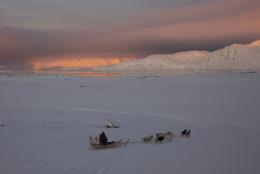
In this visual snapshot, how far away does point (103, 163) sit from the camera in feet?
27.9

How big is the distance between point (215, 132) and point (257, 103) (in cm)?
1018

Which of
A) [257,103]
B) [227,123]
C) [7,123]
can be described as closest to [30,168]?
[7,123]

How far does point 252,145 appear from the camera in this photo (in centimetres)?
1047

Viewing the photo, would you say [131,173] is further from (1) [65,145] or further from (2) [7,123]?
(2) [7,123]

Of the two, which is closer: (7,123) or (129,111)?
(7,123)

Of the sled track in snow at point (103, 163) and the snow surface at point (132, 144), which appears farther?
the snow surface at point (132, 144)

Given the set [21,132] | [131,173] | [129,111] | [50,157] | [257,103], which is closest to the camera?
[131,173]

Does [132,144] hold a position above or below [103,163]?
below

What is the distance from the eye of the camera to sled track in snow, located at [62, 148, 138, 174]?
25.8 ft

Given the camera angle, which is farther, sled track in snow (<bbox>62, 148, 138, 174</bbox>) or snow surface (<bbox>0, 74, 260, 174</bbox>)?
snow surface (<bbox>0, 74, 260, 174</bbox>)

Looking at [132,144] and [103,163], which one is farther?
[132,144]

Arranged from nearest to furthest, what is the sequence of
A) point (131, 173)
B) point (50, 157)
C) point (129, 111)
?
point (131, 173)
point (50, 157)
point (129, 111)

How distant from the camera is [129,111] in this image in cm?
1858

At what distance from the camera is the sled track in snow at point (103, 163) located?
786 centimetres
